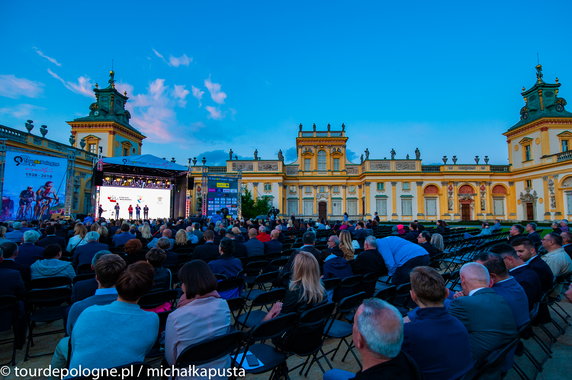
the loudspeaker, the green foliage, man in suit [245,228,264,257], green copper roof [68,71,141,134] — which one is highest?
green copper roof [68,71,141,134]

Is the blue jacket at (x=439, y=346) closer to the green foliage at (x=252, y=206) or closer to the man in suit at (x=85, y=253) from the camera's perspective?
the man in suit at (x=85, y=253)

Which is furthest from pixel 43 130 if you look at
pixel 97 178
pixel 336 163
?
pixel 336 163

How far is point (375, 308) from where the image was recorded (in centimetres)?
146

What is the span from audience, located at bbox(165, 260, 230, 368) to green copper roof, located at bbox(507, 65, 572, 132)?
36482mm

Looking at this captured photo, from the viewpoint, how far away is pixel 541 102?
2847 cm

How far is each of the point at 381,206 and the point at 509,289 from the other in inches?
1188

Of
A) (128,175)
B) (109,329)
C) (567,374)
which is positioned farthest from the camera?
(128,175)

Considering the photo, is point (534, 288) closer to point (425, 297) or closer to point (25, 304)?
point (425, 297)

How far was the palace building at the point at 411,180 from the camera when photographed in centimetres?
2821

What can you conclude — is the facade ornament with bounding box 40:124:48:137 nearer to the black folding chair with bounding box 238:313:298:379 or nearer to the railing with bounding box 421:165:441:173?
the black folding chair with bounding box 238:313:298:379

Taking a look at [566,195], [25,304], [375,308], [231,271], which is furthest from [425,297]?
[566,195]

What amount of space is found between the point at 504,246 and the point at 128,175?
64.1 ft

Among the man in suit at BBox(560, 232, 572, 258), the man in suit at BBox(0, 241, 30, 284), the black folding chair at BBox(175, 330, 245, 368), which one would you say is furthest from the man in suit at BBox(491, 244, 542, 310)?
the man in suit at BBox(0, 241, 30, 284)

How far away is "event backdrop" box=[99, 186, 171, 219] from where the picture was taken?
57.8ft
